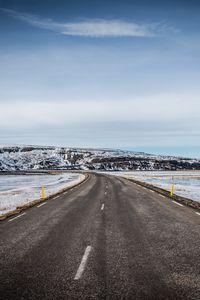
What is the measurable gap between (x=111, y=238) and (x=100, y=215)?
4.81m

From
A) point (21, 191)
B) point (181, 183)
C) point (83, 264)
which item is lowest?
point (21, 191)

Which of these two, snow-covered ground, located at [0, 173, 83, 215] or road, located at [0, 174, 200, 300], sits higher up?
road, located at [0, 174, 200, 300]

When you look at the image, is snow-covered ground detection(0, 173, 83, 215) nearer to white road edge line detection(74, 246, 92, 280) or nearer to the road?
the road

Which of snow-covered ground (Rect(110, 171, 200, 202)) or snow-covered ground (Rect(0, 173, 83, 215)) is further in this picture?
snow-covered ground (Rect(110, 171, 200, 202))

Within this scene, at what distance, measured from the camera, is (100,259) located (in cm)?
716

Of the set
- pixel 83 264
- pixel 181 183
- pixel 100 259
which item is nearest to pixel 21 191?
pixel 100 259

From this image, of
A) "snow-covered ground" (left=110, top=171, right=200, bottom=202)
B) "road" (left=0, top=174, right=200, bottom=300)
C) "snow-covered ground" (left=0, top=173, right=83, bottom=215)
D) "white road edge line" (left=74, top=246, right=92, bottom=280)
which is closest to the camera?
"road" (left=0, top=174, right=200, bottom=300)

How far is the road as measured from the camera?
5383 millimetres

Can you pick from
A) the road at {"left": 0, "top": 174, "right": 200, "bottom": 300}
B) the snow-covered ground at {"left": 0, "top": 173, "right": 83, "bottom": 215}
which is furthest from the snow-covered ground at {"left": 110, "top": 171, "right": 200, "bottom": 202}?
the road at {"left": 0, "top": 174, "right": 200, "bottom": 300}

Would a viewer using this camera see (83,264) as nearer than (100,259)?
Yes

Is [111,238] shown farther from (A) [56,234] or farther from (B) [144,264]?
(B) [144,264]

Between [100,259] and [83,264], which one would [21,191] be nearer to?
[100,259]

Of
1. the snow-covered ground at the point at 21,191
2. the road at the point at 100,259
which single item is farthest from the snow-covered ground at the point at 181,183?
the road at the point at 100,259

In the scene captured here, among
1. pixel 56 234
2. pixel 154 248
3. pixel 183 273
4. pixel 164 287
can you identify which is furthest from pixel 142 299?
pixel 56 234
